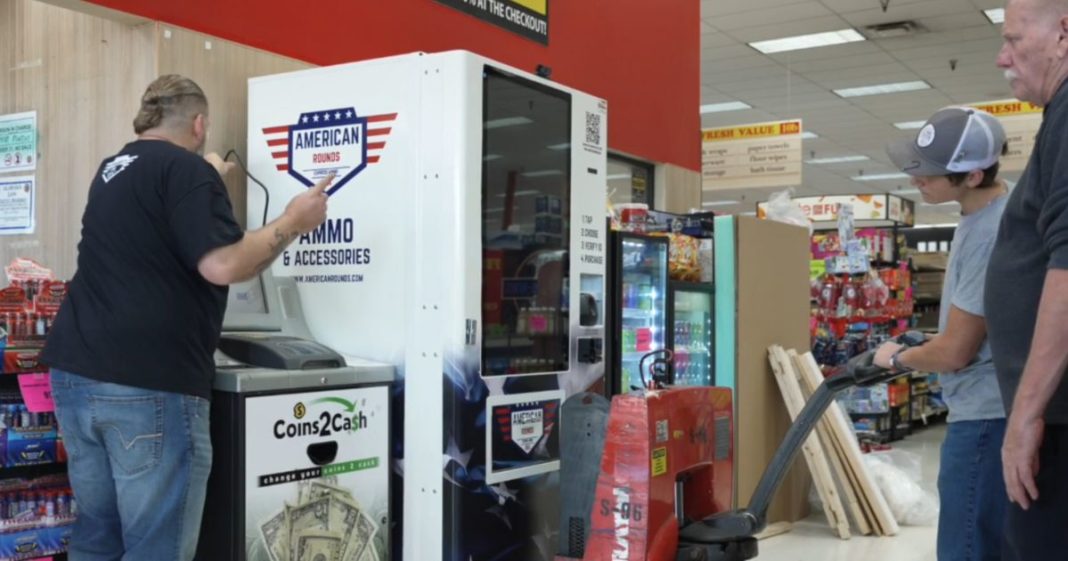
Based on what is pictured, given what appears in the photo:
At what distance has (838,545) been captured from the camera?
5789 mm

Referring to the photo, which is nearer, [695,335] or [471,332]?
[471,332]

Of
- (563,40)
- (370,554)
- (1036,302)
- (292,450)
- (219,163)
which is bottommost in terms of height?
(370,554)

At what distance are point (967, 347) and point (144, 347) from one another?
2054 millimetres

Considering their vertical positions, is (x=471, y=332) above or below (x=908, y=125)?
below

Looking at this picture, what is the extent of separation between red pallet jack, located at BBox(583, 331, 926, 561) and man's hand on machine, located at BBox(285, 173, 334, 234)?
104cm

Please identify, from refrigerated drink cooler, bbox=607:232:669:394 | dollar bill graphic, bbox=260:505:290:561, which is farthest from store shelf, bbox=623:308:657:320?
dollar bill graphic, bbox=260:505:290:561

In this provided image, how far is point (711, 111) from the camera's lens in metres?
15.5

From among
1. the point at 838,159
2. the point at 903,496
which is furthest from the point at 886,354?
the point at 838,159

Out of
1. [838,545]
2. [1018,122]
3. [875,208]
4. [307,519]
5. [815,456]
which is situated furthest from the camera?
[1018,122]

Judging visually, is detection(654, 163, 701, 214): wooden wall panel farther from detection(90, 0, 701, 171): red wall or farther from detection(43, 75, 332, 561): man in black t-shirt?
detection(43, 75, 332, 561): man in black t-shirt

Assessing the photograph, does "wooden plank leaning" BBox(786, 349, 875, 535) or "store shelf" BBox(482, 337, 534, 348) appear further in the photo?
"wooden plank leaning" BBox(786, 349, 875, 535)

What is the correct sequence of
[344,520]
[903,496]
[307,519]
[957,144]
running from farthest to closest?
[903,496] < [344,520] < [307,519] < [957,144]

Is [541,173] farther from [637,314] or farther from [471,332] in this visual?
[637,314]

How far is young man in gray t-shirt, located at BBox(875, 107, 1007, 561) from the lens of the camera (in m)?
2.54
